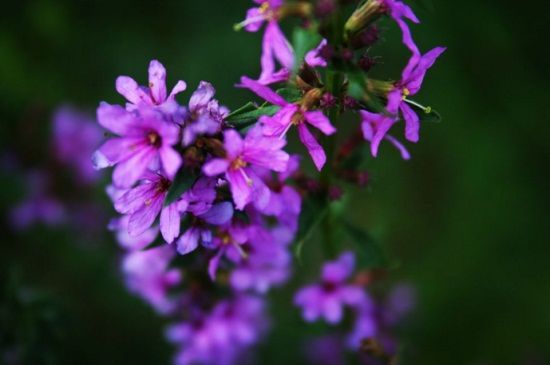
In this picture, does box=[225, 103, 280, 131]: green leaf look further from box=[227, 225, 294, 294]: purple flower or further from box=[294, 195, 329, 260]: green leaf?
box=[227, 225, 294, 294]: purple flower

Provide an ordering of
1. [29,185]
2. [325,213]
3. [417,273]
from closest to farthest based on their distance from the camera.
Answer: [325,213]
[29,185]
[417,273]

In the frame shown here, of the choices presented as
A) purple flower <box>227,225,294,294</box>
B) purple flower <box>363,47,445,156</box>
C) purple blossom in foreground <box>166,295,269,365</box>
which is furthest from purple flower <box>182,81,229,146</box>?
purple blossom in foreground <box>166,295,269,365</box>

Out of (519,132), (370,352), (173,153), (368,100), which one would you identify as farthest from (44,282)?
(519,132)

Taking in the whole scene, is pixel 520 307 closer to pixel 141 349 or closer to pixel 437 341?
pixel 437 341

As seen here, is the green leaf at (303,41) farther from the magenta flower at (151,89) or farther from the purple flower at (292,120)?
the magenta flower at (151,89)

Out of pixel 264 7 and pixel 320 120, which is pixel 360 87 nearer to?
pixel 320 120

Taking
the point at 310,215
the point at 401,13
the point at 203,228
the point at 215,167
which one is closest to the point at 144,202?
the point at 203,228
